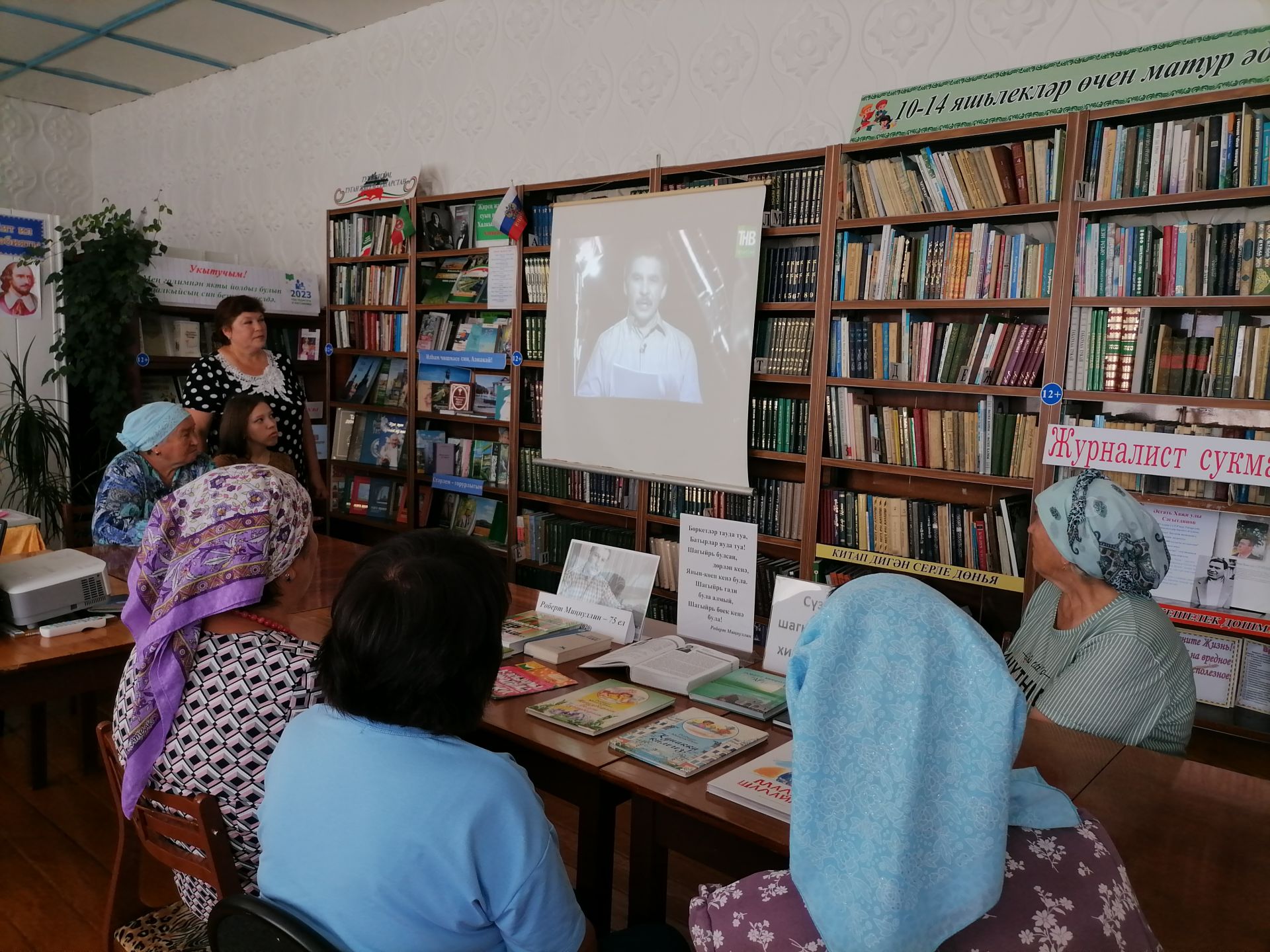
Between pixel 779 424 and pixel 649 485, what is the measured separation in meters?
0.73

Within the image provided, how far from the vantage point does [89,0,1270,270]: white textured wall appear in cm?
334

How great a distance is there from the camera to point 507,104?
4.84 m

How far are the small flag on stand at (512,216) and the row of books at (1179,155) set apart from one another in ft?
8.57

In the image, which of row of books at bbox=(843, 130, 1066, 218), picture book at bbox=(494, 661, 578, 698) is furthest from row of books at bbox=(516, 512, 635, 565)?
picture book at bbox=(494, 661, 578, 698)

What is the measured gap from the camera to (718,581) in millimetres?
2326

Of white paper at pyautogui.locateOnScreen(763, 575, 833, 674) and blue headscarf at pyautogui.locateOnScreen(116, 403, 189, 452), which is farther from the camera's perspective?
blue headscarf at pyautogui.locateOnScreen(116, 403, 189, 452)

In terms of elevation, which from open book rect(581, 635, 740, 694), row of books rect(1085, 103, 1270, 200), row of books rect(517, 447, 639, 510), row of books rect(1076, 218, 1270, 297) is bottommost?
open book rect(581, 635, 740, 694)

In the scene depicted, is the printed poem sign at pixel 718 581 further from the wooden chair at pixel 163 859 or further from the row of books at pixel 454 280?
the row of books at pixel 454 280

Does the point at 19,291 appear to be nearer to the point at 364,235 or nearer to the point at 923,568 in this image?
the point at 364,235

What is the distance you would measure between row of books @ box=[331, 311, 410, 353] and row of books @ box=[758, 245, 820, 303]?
232 cm

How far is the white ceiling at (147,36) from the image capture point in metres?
5.19

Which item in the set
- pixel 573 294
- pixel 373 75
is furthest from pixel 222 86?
pixel 573 294

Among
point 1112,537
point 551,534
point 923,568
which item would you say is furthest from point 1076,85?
point 551,534

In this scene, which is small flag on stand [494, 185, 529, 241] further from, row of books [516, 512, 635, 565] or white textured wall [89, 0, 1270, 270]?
row of books [516, 512, 635, 565]
